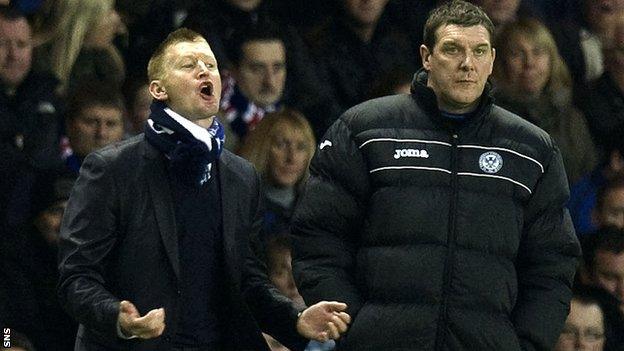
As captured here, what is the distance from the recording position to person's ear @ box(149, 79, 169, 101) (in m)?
5.39

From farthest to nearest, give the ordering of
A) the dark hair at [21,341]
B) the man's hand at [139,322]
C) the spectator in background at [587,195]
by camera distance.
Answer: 1. the spectator in background at [587,195]
2. the dark hair at [21,341]
3. the man's hand at [139,322]

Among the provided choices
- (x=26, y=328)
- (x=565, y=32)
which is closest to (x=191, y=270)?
(x=26, y=328)

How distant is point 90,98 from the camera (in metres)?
7.99

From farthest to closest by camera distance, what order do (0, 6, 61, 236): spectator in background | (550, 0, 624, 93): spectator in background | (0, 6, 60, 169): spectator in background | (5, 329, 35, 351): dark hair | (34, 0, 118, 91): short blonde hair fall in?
(550, 0, 624, 93): spectator in background → (34, 0, 118, 91): short blonde hair → (0, 6, 60, 169): spectator in background → (0, 6, 61, 236): spectator in background → (5, 329, 35, 351): dark hair

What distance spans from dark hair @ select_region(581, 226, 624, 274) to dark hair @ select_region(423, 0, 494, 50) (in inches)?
127

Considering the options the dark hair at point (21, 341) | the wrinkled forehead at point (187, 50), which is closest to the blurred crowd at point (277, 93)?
the dark hair at point (21, 341)

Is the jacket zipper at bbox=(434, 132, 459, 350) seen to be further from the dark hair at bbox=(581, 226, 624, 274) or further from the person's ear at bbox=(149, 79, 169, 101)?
the dark hair at bbox=(581, 226, 624, 274)

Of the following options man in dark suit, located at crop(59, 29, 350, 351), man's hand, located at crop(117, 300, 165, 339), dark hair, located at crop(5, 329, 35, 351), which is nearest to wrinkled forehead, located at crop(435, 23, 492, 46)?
man in dark suit, located at crop(59, 29, 350, 351)

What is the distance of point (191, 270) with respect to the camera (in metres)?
5.32

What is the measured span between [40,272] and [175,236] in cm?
231

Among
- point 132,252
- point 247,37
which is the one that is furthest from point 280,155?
point 132,252

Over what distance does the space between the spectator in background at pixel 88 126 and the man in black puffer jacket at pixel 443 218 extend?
260 cm

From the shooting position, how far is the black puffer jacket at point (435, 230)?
538 centimetres

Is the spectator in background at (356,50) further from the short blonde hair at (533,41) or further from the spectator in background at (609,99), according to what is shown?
the spectator in background at (609,99)
